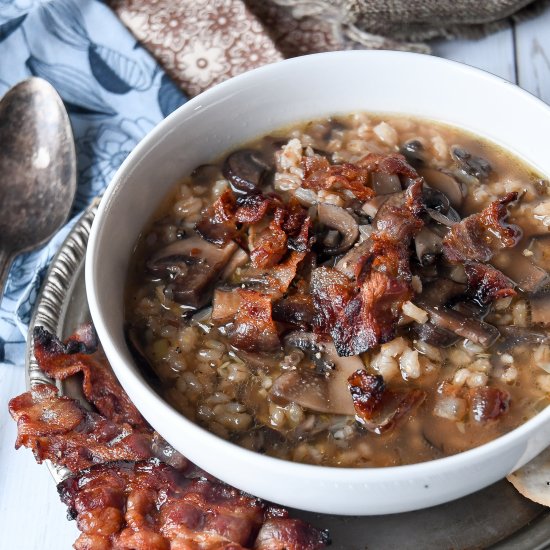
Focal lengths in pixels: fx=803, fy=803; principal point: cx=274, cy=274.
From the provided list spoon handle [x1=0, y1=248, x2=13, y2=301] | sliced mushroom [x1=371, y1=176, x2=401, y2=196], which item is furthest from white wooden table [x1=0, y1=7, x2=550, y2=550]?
sliced mushroom [x1=371, y1=176, x2=401, y2=196]

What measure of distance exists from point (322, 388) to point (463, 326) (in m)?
0.58

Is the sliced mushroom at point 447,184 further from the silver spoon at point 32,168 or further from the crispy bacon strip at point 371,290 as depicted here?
the silver spoon at point 32,168

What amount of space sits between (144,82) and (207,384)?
247cm

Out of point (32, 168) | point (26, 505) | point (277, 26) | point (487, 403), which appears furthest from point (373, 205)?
point (277, 26)

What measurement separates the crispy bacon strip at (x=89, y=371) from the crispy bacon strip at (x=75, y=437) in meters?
0.07

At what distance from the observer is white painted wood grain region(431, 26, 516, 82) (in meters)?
5.13

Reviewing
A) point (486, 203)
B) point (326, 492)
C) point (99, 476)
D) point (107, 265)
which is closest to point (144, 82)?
point (107, 265)

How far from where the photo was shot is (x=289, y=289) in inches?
126

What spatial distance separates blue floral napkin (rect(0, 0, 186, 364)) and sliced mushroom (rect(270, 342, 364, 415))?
7.30ft

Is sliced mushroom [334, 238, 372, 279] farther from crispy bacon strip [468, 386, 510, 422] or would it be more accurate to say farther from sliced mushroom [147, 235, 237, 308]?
crispy bacon strip [468, 386, 510, 422]

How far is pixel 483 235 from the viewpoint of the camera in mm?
3305

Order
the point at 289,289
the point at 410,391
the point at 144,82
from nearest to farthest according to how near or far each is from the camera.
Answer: the point at 410,391, the point at 289,289, the point at 144,82

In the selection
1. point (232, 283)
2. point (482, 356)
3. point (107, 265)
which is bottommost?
point (482, 356)

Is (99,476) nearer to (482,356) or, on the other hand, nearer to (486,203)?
(482,356)
